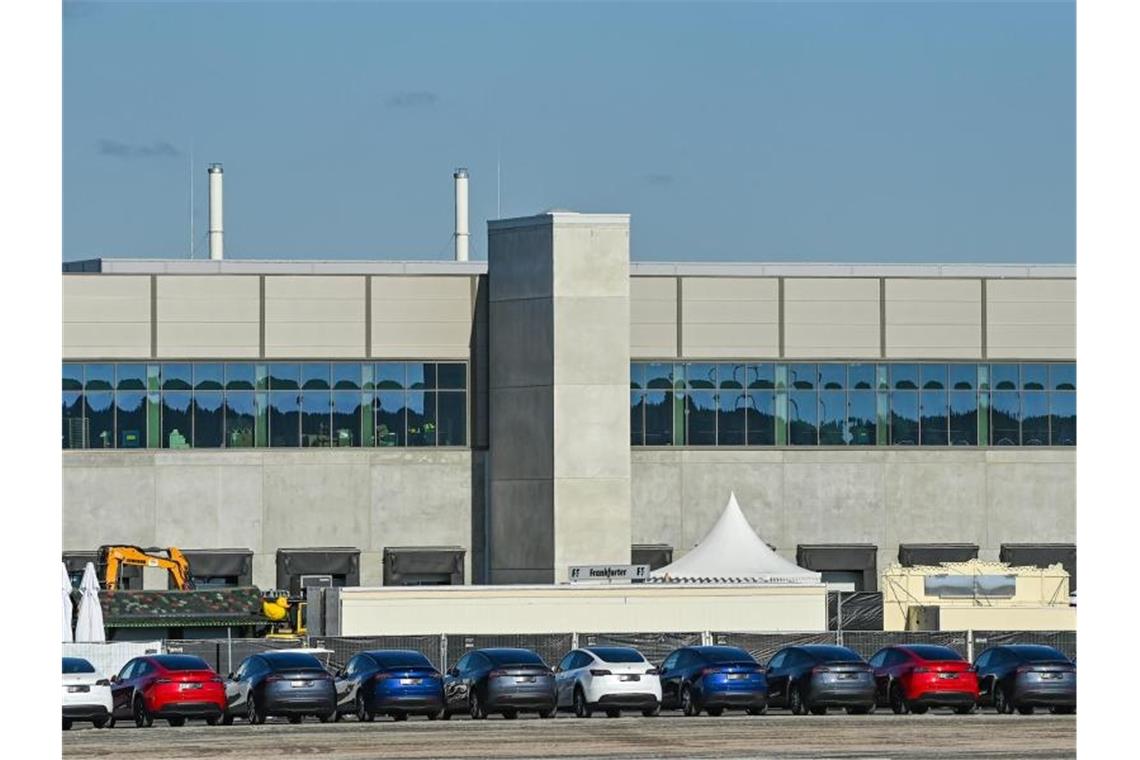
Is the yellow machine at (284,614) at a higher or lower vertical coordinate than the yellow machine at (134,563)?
lower

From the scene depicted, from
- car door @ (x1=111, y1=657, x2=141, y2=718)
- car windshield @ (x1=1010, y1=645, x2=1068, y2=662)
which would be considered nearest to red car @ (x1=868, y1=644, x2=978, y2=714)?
car windshield @ (x1=1010, y1=645, x2=1068, y2=662)

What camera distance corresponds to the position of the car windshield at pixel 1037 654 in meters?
40.5

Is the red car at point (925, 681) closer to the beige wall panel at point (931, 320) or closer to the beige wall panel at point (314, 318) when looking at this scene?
the beige wall panel at point (314, 318)

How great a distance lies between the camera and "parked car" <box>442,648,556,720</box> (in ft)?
130

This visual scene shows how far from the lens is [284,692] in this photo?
38.6m

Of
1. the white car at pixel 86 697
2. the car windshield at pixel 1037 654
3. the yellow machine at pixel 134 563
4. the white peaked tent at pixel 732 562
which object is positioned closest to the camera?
the white car at pixel 86 697

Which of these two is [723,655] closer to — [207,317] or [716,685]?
[716,685]

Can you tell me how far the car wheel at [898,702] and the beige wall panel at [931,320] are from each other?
1489 inches

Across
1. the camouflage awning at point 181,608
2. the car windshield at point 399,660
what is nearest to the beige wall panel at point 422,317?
the camouflage awning at point 181,608

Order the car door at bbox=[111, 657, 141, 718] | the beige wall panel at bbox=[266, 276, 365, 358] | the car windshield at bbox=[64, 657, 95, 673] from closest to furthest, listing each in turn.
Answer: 1. the car windshield at bbox=[64, 657, 95, 673]
2. the car door at bbox=[111, 657, 141, 718]
3. the beige wall panel at bbox=[266, 276, 365, 358]

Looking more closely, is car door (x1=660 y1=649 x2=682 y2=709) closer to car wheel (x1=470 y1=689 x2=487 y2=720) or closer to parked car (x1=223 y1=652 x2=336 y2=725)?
car wheel (x1=470 y1=689 x2=487 y2=720)

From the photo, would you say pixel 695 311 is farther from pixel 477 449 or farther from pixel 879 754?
pixel 879 754

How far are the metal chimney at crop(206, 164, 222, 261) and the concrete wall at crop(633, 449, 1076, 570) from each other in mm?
29058

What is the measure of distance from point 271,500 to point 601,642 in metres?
26.4
